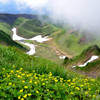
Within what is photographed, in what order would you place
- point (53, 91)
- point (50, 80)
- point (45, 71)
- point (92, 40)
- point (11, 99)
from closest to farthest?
point (11, 99) → point (53, 91) → point (50, 80) → point (45, 71) → point (92, 40)

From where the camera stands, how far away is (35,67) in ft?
29.1

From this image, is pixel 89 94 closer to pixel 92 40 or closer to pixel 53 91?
pixel 53 91

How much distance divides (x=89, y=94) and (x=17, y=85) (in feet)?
11.1

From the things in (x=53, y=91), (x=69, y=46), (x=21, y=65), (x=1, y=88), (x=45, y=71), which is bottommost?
(x=53, y=91)

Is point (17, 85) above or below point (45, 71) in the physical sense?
below

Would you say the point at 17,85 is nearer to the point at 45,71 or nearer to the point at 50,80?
the point at 50,80

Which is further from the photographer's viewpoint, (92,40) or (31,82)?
(92,40)

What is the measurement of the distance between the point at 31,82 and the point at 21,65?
3.17 meters

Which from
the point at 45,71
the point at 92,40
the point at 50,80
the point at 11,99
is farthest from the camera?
the point at 92,40

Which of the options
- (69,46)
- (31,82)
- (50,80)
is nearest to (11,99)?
(31,82)

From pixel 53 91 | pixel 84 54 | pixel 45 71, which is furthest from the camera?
pixel 84 54

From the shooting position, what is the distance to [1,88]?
5543 millimetres

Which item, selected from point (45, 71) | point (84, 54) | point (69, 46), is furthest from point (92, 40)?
point (45, 71)

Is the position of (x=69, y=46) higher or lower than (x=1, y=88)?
higher
